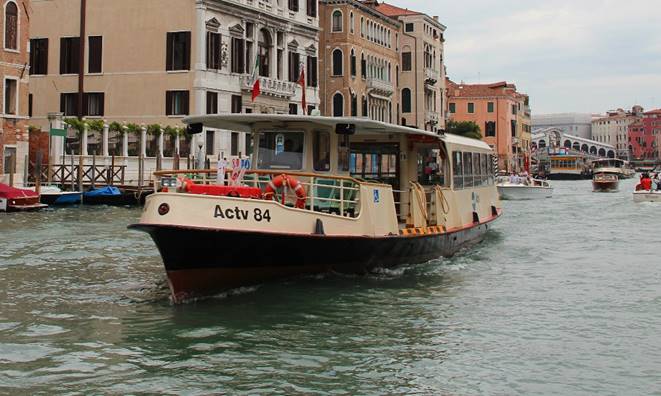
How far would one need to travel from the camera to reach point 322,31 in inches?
1966

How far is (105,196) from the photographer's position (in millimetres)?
29625

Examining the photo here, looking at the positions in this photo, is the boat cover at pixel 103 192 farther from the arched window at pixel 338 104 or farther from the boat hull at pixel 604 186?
the boat hull at pixel 604 186

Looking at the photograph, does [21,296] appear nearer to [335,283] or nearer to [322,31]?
[335,283]

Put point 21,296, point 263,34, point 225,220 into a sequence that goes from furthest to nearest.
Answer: point 263,34, point 21,296, point 225,220

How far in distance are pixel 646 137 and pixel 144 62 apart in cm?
14735

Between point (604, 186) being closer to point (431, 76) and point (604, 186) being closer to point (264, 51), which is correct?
point (431, 76)

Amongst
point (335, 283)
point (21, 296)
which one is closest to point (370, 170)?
point (335, 283)

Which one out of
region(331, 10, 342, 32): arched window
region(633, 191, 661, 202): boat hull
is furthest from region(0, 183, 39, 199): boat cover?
region(331, 10, 342, 32): arched window

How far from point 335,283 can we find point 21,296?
3999 millimetres

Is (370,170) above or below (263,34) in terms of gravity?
below

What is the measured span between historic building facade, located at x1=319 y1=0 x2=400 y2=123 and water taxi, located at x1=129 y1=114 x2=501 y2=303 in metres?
34.0

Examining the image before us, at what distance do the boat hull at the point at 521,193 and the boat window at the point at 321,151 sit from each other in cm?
3012

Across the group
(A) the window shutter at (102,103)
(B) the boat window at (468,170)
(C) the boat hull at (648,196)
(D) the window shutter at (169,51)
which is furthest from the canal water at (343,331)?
(A) the window shutter at (102,103)

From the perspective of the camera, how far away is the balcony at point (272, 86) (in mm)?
39438
